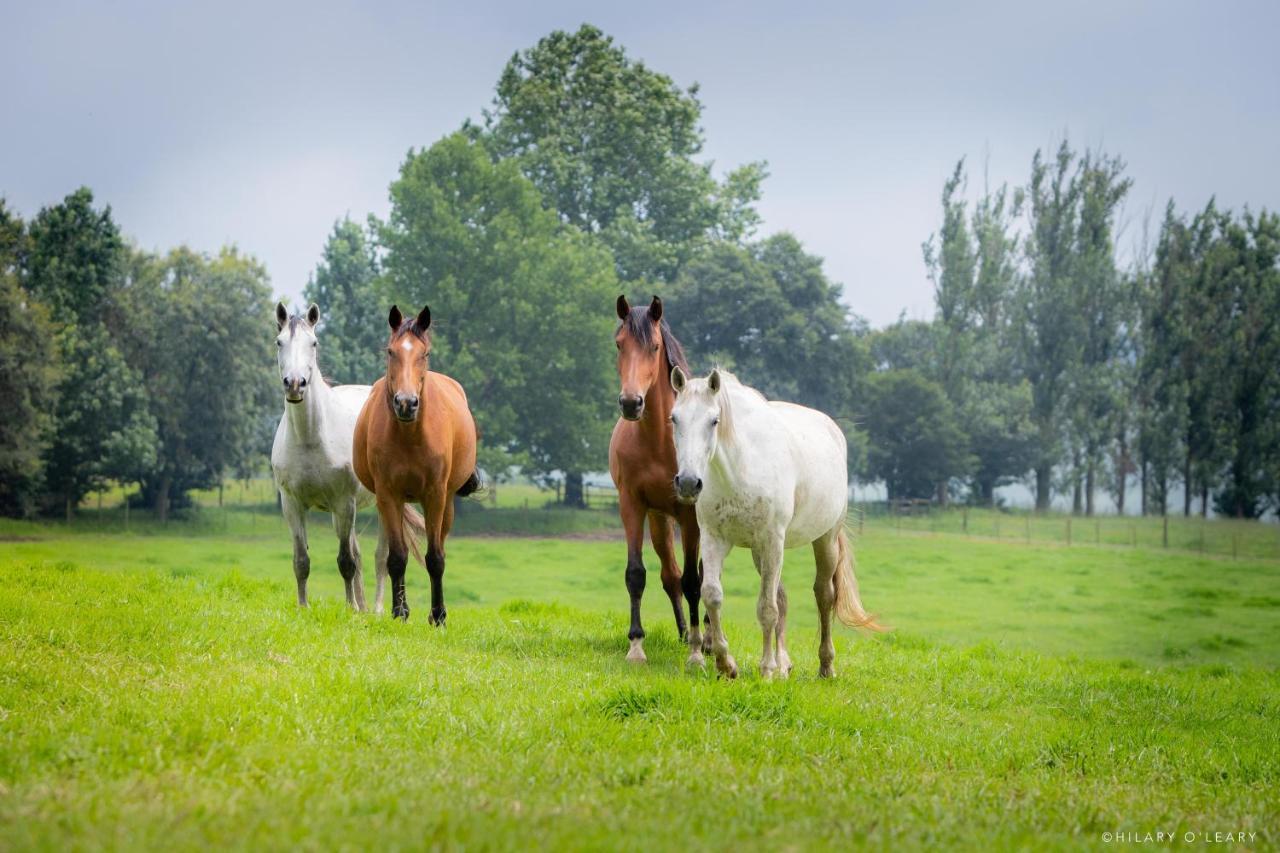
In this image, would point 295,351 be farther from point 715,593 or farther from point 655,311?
point 715,593

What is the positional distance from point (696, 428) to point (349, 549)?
487 cm

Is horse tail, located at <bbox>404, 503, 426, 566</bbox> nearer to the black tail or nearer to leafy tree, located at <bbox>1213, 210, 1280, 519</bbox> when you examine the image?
the black tail

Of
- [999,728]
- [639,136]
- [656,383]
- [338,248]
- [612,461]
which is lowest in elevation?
[999,728]

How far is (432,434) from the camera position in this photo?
930 centimetres

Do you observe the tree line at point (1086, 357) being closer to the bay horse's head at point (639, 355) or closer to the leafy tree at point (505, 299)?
the leafy tree at point (505, 299)

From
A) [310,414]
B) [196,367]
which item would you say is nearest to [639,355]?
[310,414]

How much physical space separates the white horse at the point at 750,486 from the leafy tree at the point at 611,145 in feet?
115

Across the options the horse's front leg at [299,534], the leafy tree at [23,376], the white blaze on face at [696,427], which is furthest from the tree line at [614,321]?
the white blaze on face at [696,427]

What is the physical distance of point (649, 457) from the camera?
8289 millimetres

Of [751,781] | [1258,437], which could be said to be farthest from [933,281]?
[751,781]

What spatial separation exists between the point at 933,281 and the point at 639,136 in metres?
17.8

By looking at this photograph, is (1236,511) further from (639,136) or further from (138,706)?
(138,706)

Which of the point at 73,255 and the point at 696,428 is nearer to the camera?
the point at 696,428

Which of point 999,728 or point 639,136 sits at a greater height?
point 639,136
